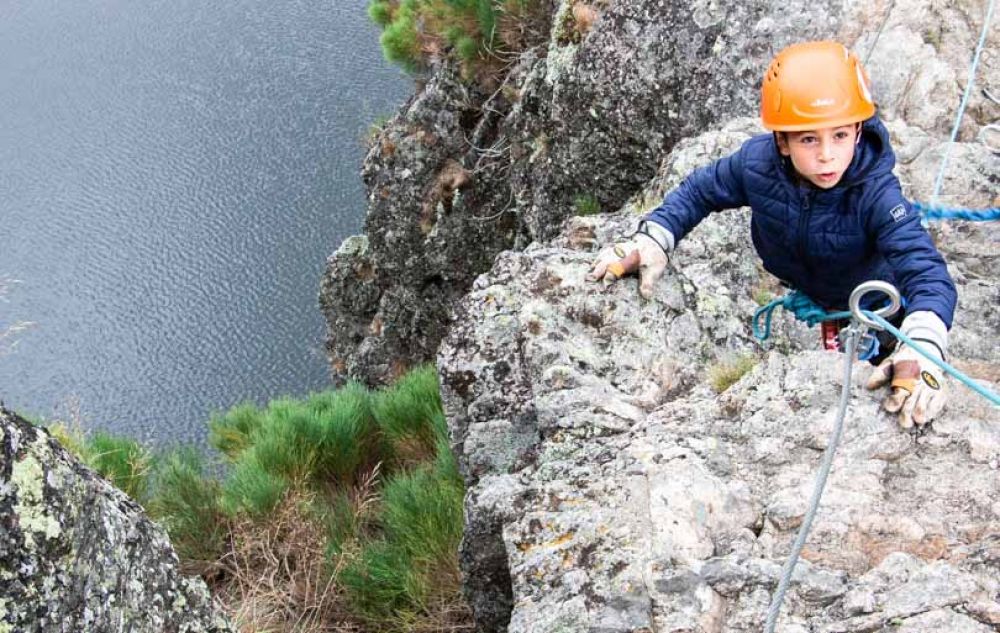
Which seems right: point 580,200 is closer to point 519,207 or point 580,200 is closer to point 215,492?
point 519,207

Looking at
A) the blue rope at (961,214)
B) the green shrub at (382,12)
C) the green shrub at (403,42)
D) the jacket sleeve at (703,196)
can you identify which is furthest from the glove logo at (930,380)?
the green shrub at (382,12)

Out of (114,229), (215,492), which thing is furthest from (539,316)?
(114,229)

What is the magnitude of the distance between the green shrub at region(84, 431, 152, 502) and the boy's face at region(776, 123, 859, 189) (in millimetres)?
3729

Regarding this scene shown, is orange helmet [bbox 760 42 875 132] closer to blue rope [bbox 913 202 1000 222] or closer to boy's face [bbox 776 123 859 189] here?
boy's face [bbox 776 123 859 189]

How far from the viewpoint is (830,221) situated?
2.83 m

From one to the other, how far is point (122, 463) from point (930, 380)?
4.31 m

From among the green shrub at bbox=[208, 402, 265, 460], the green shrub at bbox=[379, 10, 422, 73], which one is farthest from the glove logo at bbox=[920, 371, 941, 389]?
the green shrub at bbox=[379, 10, 422, 73]

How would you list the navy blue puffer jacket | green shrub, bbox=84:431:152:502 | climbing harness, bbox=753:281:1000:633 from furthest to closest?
green shrub, bbox=84:431:152:502, the navy blue puffer jacket, climbing harness, bbox=753:281:1000:633

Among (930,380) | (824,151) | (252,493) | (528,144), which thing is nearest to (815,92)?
(824,151)

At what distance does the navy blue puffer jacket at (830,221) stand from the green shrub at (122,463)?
3.29 metres

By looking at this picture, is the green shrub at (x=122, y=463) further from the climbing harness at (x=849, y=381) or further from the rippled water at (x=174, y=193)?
the rippled water at (x=174, y=193)

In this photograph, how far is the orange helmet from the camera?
2.61 metres

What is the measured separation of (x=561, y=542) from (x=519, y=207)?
14.8ft

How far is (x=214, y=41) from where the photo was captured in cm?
1403
